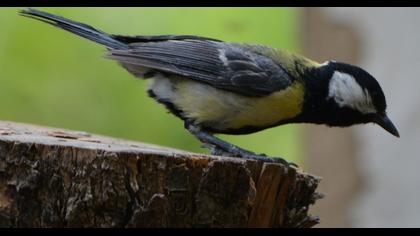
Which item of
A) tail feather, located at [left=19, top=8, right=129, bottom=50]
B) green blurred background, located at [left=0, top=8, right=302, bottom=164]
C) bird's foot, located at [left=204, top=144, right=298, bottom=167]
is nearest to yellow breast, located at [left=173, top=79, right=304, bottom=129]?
bird's foot, located at [left=204, top=144, right=298, bottom=167]

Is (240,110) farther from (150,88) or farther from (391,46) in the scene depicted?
(391,46)

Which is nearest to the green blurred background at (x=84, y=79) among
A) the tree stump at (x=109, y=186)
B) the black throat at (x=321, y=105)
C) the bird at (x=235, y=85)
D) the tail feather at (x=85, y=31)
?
the tail feather at (x=85, y=31)

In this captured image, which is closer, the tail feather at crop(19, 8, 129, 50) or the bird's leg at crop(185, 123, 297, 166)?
the bird's leg at crop(185, 123, 297, 166)

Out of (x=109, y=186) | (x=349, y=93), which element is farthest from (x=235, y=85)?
(x=109, y=186)

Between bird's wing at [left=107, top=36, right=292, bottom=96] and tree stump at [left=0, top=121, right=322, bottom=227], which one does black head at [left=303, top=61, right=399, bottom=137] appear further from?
tree stump at [left=0, top=121, right=322, bottom=227]

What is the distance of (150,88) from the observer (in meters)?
3.92

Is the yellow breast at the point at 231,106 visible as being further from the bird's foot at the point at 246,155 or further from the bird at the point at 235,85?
the bird's foot at the point at 246,155

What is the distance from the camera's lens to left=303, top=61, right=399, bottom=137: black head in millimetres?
3865

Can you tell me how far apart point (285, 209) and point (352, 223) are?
7.84 feet

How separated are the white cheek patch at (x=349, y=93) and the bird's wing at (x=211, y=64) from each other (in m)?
0.23

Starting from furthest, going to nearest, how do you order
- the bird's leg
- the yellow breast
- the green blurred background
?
1. the green blurred background
2. the yellow breast
3. the bird's leg

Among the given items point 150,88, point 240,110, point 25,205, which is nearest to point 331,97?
point 240,110

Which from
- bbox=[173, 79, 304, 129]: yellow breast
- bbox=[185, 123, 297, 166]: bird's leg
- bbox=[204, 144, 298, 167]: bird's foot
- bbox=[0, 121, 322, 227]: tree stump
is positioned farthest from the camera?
bbox=[173, 79, 304, 129]: yellow breast

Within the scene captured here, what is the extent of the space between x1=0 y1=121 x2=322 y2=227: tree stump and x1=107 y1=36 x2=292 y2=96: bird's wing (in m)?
0.97
